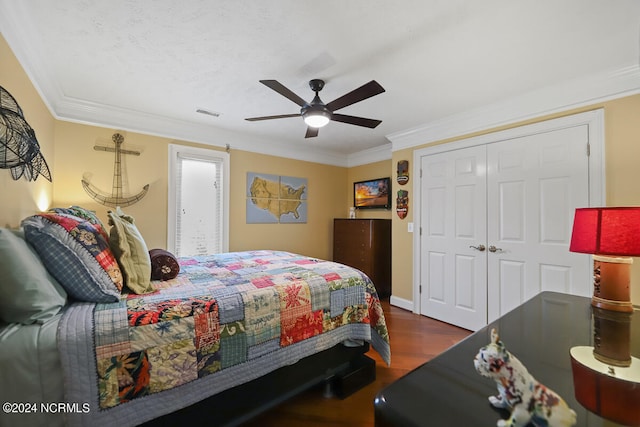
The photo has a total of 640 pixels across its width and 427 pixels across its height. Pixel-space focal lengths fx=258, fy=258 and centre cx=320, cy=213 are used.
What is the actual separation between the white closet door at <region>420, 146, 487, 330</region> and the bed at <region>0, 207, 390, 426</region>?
1.72 meters

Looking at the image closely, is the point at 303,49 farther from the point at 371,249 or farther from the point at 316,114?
the point at 371,249

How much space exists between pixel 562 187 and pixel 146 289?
3406 millimetres

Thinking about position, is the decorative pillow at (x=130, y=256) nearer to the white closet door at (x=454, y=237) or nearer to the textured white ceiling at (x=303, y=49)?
the textured white ceiling at (x=303, y=49)

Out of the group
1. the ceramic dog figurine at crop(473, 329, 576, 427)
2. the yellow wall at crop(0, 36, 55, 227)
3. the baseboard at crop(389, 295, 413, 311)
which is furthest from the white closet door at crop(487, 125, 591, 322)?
the yellow wall at crop(0, 36, 55, 227)

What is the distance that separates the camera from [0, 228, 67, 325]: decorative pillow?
102 centimetres

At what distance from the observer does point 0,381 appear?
93cm

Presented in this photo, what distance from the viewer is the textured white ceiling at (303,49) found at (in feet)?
4.86

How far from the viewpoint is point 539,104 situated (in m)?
2.47

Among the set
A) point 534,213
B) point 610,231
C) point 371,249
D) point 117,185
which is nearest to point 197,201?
point 117,185

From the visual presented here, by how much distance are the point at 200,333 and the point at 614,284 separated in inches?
81.8

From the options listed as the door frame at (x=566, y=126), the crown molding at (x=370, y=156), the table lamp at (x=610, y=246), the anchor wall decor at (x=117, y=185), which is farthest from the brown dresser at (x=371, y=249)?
the anchor wall decor at (x=117, y=185)

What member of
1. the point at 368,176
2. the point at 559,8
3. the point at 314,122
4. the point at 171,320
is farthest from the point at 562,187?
the point at 171,320

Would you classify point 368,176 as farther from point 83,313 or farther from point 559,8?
point 83,313

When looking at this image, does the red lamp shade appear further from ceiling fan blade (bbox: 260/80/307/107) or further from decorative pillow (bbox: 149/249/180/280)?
decorative pillow (bbox: 149/249/180/280)
